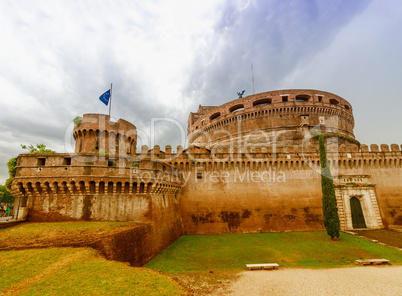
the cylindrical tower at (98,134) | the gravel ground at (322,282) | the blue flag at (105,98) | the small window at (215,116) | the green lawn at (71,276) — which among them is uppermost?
the small window at (215,116)

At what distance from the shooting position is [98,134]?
1928cm

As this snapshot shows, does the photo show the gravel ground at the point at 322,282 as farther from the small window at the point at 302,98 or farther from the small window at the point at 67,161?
the small window at the point at 302,98

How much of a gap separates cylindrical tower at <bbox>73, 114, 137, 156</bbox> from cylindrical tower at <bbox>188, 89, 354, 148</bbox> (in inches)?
732

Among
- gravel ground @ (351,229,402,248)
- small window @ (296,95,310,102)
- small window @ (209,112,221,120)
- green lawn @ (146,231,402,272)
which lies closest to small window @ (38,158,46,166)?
green lawn @ (146,231,402,272)

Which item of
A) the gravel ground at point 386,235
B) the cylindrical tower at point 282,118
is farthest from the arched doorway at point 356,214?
the cylindrical tower at point 282,118

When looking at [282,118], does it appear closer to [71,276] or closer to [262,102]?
[262,102]

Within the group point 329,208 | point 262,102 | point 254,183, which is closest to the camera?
point 329,208

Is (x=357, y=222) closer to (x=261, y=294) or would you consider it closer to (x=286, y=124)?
(x=286, y=124)

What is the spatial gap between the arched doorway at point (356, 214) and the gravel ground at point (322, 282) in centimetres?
1297

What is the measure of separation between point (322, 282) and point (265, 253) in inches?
185

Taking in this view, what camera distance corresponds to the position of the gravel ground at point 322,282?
7707mm

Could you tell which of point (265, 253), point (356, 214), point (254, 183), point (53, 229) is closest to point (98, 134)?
point (53, 229)

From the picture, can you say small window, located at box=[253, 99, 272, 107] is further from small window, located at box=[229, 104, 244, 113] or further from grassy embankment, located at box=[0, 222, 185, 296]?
grassy embankment, located at box=[0, 222, 185, 296]

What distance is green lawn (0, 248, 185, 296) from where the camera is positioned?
19.9ft
